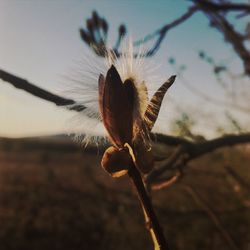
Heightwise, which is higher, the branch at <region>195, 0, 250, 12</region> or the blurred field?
the branch at <region>195, 0, 250, 12</region>

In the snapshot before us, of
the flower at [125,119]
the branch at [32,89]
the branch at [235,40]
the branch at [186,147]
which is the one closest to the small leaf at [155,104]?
the flower at [125,119]

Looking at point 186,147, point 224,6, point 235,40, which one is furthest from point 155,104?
point 235,40

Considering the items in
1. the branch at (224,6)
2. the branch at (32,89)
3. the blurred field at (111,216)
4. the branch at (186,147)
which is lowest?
the blurred field at (111,216)

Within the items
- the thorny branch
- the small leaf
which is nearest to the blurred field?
the thorny branch

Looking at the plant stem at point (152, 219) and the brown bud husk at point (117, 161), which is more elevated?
the brown bud husk at point (117, 161)

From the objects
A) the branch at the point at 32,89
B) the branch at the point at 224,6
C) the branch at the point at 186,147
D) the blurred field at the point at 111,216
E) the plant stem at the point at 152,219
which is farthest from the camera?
the blurred field at the point at 111,216

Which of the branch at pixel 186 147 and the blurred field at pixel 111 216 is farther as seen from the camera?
the blurred field at pixel 111 216

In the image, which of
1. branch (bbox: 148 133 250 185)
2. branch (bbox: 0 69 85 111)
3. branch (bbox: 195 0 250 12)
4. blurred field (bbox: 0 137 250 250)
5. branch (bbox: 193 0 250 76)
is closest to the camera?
branch (bbox: 0 69 85 111)

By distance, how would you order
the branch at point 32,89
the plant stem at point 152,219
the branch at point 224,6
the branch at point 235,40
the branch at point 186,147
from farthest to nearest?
the branch at point 235,40 < the branch at point 224,6 < the branch at point 186,147 < the branch at point 32,89 < the plant stem at point 152,219

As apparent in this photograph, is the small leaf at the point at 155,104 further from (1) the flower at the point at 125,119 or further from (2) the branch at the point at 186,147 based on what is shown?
(2) the branch at the point at 186,147

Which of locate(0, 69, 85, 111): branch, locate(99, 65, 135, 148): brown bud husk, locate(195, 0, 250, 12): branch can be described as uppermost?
locate(195, 0, 250, 12): branch

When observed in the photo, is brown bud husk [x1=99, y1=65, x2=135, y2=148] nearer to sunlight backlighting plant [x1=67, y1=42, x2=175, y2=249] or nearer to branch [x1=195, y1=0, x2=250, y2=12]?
sunlight backlighting plant [x1=67, y1=42, x2=175, y2=249]
